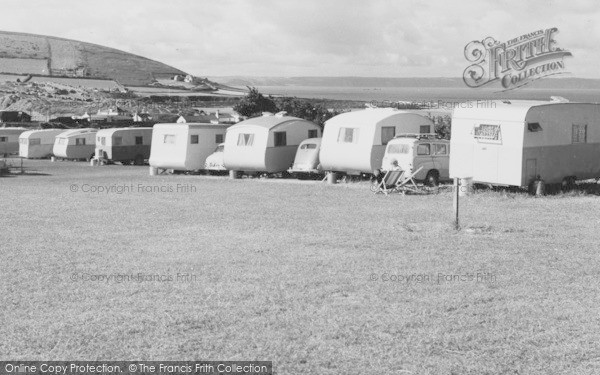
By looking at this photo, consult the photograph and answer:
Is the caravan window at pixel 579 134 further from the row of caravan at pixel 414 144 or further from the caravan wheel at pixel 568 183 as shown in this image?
the caravan wheel at pixel 568 183

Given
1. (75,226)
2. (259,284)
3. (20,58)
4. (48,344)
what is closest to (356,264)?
(259,284)

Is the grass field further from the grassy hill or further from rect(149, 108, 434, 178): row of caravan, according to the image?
the grassy hill

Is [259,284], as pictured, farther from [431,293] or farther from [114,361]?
[114,361]

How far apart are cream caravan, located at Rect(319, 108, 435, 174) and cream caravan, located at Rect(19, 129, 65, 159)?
2899 centimetres

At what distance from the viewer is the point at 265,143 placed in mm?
29422

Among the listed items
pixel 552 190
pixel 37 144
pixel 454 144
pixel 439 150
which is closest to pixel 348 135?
pixel 439 150

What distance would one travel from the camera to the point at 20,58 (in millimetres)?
180875

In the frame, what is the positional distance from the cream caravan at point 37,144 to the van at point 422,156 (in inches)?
1264

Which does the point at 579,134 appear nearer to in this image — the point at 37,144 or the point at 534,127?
the point at 534,127

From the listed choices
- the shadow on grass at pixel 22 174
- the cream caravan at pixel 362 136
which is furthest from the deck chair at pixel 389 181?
the shadow on grass at pixel 22 174

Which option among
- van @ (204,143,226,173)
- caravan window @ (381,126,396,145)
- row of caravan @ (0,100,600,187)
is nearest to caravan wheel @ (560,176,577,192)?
row of caravan @ (0,100,600,187)

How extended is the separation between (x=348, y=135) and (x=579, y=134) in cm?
778

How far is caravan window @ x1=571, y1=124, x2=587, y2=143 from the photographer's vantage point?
873 inches

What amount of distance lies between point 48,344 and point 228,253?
5.47 metres
